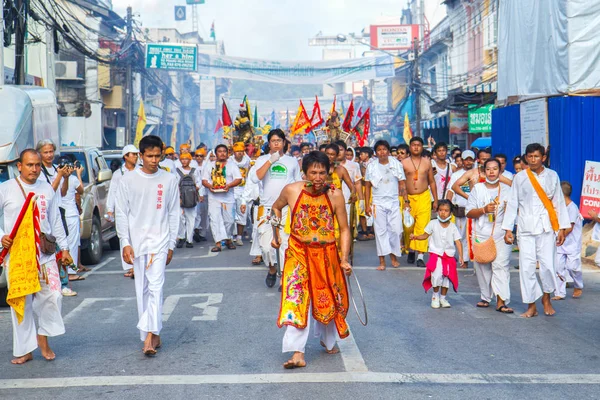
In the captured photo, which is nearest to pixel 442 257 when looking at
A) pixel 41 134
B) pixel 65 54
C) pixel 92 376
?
pixel 92 376

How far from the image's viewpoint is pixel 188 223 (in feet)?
52.1

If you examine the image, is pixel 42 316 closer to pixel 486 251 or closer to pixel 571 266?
pixel 486 251

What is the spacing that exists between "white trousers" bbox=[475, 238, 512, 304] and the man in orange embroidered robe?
278 cm

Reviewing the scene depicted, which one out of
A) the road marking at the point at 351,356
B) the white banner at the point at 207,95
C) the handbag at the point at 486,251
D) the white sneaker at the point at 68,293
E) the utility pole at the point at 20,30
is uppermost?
the white banner at the point at 207,95

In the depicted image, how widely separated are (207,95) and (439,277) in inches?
2645

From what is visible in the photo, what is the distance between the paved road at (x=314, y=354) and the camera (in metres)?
5.96

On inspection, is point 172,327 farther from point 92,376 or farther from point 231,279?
point 231,279

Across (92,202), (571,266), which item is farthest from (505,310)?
(92,202)

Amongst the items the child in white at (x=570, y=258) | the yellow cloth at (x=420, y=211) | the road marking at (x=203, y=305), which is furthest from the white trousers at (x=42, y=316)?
the yellow cloth at (x=420, y=211)

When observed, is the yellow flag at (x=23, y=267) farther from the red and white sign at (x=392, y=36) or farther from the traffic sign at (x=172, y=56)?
the red and white sign at (x=392, y=36)

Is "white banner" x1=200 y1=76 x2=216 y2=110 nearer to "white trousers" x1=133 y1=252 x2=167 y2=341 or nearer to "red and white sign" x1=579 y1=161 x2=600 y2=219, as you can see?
"red and white sign" x1=579 y1=161 x2=600 y2=219

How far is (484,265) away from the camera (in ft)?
30.8

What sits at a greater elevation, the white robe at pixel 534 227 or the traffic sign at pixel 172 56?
the traffic sign at pixel 172 56

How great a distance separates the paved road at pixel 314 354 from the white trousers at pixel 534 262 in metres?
0.31
